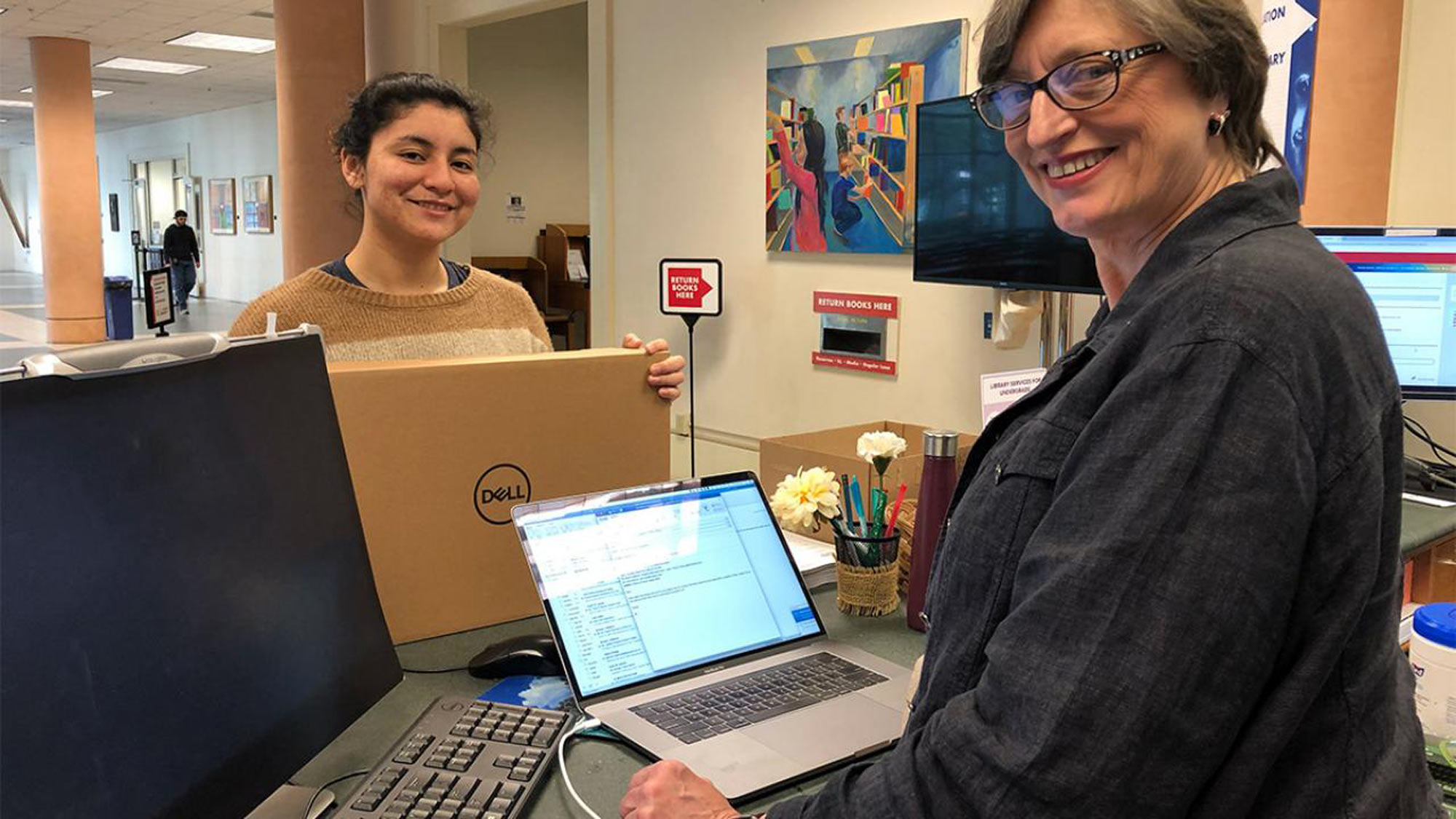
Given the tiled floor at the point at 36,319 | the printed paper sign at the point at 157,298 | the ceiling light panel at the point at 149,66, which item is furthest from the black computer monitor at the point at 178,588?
the ceiling light panel at the point at 149,66

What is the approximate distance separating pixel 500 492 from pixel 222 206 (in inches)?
642

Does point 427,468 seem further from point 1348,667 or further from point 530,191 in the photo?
point 530,191

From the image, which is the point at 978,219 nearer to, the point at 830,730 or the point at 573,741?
the point at 830,730

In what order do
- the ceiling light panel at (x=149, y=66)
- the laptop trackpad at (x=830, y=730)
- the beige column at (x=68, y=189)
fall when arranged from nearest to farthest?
the laptop trackpad at (x=830, y=730) → the beige column at (x=68, y=189) → the ceiling light panel at (x=149, y=66)

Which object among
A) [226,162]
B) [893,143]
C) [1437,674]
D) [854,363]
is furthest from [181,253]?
[1437,674]

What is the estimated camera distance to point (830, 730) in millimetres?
1172

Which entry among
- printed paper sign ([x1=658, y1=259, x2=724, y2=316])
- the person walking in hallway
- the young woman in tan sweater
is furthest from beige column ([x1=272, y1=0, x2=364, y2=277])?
the person walking in hallway

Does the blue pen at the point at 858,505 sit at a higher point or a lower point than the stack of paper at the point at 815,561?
higher

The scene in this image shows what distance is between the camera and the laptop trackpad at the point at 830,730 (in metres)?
1.13

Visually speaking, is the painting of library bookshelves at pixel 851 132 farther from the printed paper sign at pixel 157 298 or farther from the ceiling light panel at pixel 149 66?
the ceiling light panel at pixel 149 66

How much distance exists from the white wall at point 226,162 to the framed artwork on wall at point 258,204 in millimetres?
82

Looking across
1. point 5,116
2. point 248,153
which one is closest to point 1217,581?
point 248,153

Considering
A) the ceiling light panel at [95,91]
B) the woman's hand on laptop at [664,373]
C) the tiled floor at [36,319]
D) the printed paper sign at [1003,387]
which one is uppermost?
the ceiling light panel at [95,91]

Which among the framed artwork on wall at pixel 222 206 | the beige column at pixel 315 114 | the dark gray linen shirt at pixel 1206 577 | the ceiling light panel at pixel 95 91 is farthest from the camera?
the framed artwork on wall at pixel 222 206
